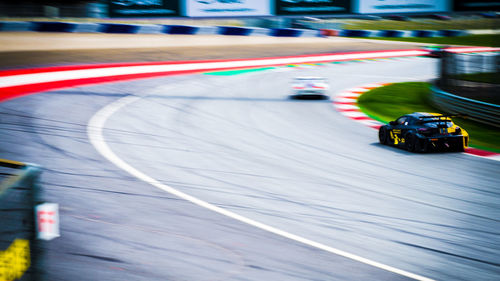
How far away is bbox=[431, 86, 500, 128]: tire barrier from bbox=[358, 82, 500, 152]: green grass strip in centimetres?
18

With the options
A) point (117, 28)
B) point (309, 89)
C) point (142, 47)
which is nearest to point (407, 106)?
point (309, 89)

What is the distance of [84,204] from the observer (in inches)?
293

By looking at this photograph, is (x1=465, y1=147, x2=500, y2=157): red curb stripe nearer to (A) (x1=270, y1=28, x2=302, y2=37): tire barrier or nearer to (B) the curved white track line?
(B) the curved white track line

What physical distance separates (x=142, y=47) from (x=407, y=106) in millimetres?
16440

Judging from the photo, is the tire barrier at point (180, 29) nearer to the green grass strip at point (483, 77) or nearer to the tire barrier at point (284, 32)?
the tire barrier at point (284, 32)

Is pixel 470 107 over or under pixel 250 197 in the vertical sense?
over

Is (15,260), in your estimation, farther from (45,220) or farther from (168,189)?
Answer: (168,189)

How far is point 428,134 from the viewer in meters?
11.1

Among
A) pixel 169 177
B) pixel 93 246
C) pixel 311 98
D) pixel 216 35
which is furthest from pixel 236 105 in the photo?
pixel 216 35

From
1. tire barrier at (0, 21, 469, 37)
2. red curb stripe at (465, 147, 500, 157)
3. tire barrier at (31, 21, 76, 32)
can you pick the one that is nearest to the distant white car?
red curb stripe at (465, 147, 500, 157)

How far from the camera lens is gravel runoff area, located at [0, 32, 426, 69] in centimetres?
2512

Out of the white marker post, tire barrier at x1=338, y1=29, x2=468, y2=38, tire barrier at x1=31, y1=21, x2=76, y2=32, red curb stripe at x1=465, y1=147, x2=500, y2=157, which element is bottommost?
red curb stripe at x1=465, y1=147, x2=500, y2=157

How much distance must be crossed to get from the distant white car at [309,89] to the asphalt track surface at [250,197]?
10.2 ft

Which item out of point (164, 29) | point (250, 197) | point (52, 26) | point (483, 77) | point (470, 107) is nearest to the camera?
point (250, 197)
